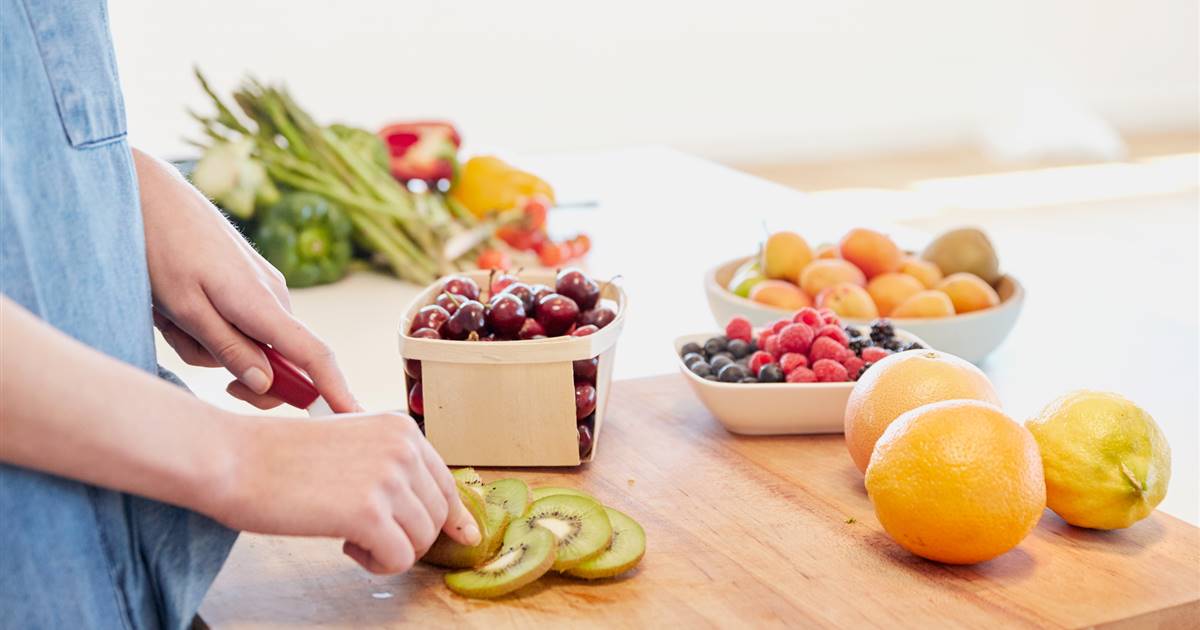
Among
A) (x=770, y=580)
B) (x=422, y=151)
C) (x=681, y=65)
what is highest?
(x=681, y=65)

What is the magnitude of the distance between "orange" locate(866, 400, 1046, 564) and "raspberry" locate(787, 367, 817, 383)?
287 mm

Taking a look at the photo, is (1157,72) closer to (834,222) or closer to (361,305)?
(834,222)

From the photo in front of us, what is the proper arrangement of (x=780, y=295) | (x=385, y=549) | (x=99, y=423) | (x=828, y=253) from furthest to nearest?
(x=828, y=253) → (x=780, y=295) → (x=385, y=549) → (x=99, y=423)

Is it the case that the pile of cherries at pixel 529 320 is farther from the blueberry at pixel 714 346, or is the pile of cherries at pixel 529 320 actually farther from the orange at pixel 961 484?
the orange at pixel 961 484

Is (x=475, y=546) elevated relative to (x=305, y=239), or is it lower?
lower

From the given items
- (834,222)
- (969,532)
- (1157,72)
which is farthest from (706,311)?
(1157,72)

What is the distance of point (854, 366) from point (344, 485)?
67cm

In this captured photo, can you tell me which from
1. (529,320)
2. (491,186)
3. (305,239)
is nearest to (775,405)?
(529,320)

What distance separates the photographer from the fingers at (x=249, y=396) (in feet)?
3.69

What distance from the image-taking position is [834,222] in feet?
8.45

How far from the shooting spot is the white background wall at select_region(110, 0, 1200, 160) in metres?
5.92

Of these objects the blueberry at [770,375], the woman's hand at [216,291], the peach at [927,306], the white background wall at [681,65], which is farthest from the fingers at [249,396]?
the white background wall at [681,65]

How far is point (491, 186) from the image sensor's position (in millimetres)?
2539

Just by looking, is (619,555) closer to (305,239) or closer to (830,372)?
(830,372)
